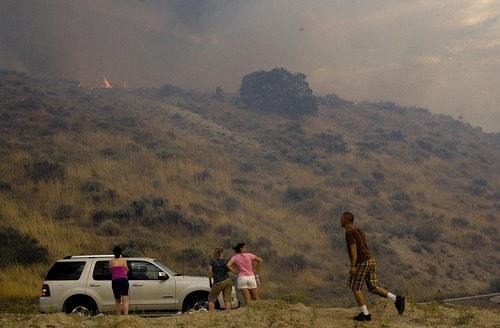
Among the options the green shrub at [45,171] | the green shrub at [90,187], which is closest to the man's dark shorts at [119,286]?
the green shrub at [90,187]

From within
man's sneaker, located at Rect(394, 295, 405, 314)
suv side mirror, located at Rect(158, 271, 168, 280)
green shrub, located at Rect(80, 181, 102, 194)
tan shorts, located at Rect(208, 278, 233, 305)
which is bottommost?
man's sneaker, located at Rect(394, 295, 405, 314)

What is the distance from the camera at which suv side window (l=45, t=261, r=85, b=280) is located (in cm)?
1042

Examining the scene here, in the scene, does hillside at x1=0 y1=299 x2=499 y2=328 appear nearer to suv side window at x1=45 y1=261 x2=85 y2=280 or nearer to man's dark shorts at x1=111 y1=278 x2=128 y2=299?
man's dark shorts at x1=111 y1=278 x2=128 y2=299

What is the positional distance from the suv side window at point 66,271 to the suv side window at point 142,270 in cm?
106

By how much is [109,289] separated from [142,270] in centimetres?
86

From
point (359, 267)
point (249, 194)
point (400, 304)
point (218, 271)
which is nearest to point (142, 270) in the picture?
point (218, 271)

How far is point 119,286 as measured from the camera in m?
9.70

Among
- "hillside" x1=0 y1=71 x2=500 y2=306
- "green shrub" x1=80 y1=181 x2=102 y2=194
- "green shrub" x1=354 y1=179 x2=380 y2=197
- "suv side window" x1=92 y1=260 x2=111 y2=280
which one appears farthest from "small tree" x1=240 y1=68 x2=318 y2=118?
"suv side window" x1=92 y1=260 x2=111 y2=280

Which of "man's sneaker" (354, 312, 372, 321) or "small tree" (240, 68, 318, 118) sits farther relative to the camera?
"small tree" (240, 68, 318, 118)

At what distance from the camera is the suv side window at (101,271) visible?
10594 millimetres

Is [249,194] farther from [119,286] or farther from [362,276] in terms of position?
[362,276]

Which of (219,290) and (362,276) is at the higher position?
(362,276)

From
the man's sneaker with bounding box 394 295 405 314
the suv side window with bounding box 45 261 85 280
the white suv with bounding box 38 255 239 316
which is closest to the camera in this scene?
the man's sneaker with bounding box 394 295 405 314

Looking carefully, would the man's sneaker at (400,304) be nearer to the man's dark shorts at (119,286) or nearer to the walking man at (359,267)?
the walking man at (359,267)
